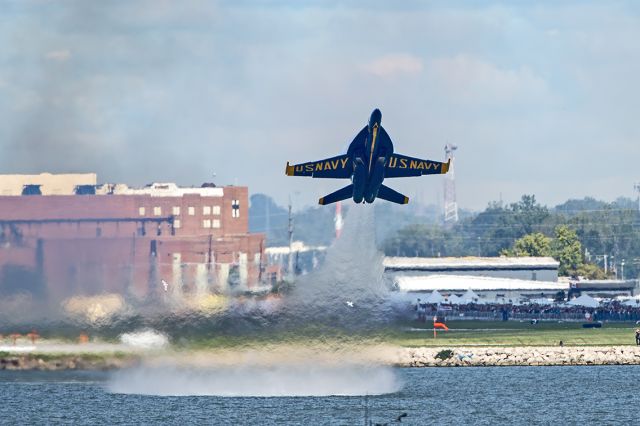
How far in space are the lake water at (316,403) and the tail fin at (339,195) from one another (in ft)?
43.9

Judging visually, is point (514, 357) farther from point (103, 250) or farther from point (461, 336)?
point (103, 250)

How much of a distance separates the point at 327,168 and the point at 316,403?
782 inches

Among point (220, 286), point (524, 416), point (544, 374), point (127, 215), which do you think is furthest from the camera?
point (127, 215)

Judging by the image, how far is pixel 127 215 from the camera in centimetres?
14900

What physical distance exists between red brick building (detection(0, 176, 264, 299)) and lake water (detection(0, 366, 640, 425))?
20.3ft

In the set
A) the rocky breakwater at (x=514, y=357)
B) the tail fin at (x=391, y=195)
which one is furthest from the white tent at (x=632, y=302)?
the tail fin at (x=391, y=195)

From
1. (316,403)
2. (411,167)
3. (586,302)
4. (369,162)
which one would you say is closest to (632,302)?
(586,302)

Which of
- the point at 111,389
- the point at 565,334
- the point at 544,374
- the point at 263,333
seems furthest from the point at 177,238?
the point at 263,333

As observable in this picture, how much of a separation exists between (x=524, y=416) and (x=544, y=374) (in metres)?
32.6

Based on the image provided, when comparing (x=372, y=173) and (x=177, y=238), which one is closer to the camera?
(x=372, y=173)

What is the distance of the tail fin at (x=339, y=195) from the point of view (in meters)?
111

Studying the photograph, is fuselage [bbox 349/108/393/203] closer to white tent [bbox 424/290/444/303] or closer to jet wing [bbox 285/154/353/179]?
jet wing [bbox 285/154/353/179]

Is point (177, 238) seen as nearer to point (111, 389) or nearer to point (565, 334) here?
point (565, 334)

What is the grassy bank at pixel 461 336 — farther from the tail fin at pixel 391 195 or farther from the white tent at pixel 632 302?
the white tent at pixel 632 302
